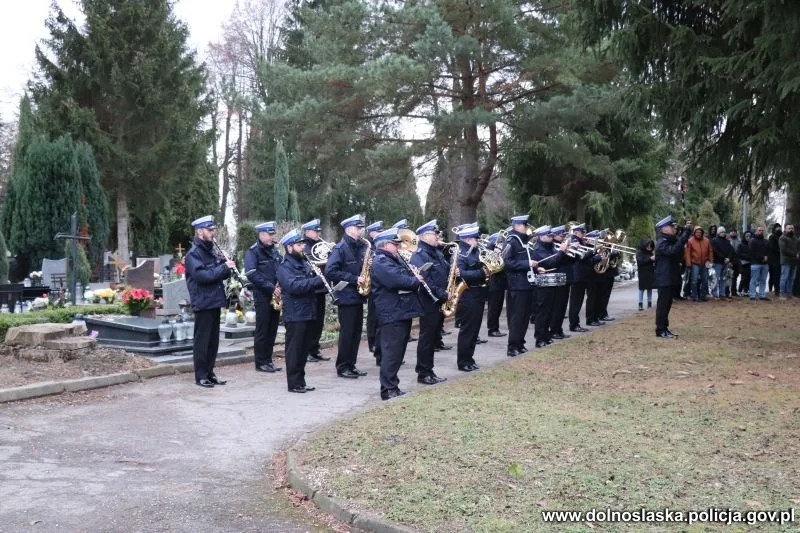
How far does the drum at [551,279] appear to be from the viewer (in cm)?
1316

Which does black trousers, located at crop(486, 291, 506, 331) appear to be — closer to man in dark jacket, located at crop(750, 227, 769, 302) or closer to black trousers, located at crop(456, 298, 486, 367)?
black trousers, located at crop(456, 298, 486, 367)

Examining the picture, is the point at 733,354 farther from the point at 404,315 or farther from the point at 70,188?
the point at 70,188

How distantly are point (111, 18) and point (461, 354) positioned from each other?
2802cm

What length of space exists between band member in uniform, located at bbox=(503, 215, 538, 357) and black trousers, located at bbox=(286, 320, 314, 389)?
390cm

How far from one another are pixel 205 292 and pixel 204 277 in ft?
0.74

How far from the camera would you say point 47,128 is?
108ft

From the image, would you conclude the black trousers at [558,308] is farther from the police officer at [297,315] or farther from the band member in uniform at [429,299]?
the police officer at [297,315]

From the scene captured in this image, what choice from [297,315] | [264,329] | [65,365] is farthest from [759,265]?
[65,365]

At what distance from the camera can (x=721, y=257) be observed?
68.5ft

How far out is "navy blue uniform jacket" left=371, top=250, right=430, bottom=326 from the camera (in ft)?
30.3

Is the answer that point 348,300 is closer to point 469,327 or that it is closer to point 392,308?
point 469,327

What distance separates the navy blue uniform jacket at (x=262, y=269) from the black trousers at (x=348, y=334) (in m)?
1.12

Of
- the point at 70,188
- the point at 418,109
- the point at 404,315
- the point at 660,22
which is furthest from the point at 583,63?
the point at 70,188

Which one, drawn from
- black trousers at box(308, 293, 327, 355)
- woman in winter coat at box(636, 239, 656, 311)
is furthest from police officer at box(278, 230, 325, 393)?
woman in winter coat at box(636, 239, 656, 311)
